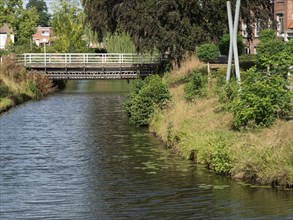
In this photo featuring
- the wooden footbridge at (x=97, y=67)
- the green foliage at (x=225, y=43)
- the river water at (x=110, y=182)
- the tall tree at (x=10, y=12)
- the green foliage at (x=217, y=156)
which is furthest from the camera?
the tall tree at (x=10, y=12)

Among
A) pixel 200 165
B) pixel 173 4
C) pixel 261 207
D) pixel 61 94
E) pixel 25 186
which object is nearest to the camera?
pixel 261 207

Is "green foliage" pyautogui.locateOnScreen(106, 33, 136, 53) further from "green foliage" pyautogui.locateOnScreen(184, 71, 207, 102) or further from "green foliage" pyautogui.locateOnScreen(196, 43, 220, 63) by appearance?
"green foliage" pyautogui.locateOnScreen(184, 71, 207, 102)

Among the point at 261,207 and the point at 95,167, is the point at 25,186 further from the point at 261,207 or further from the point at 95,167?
the point at 261,207

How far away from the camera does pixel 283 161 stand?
2188 centimetres

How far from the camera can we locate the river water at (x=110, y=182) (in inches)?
792

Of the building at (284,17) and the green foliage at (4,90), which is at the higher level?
the building at (284,17)

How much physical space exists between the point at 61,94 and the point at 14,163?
133 feet

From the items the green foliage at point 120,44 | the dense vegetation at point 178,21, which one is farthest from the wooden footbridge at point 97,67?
the dense vegetation at point 178,21

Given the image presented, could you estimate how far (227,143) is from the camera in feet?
81.9

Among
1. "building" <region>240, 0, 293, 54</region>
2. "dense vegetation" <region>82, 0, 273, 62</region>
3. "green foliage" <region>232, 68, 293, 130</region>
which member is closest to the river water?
"green foliage" <region>232, 68, 293, 130</region>

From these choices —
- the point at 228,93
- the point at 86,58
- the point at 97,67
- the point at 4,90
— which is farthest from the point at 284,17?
the point at 228,93

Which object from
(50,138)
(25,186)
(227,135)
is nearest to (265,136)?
(227,135)

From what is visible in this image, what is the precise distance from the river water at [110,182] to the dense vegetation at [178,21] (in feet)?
39.8

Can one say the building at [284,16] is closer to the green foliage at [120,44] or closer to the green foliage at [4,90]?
the green foliage at [120,44]
